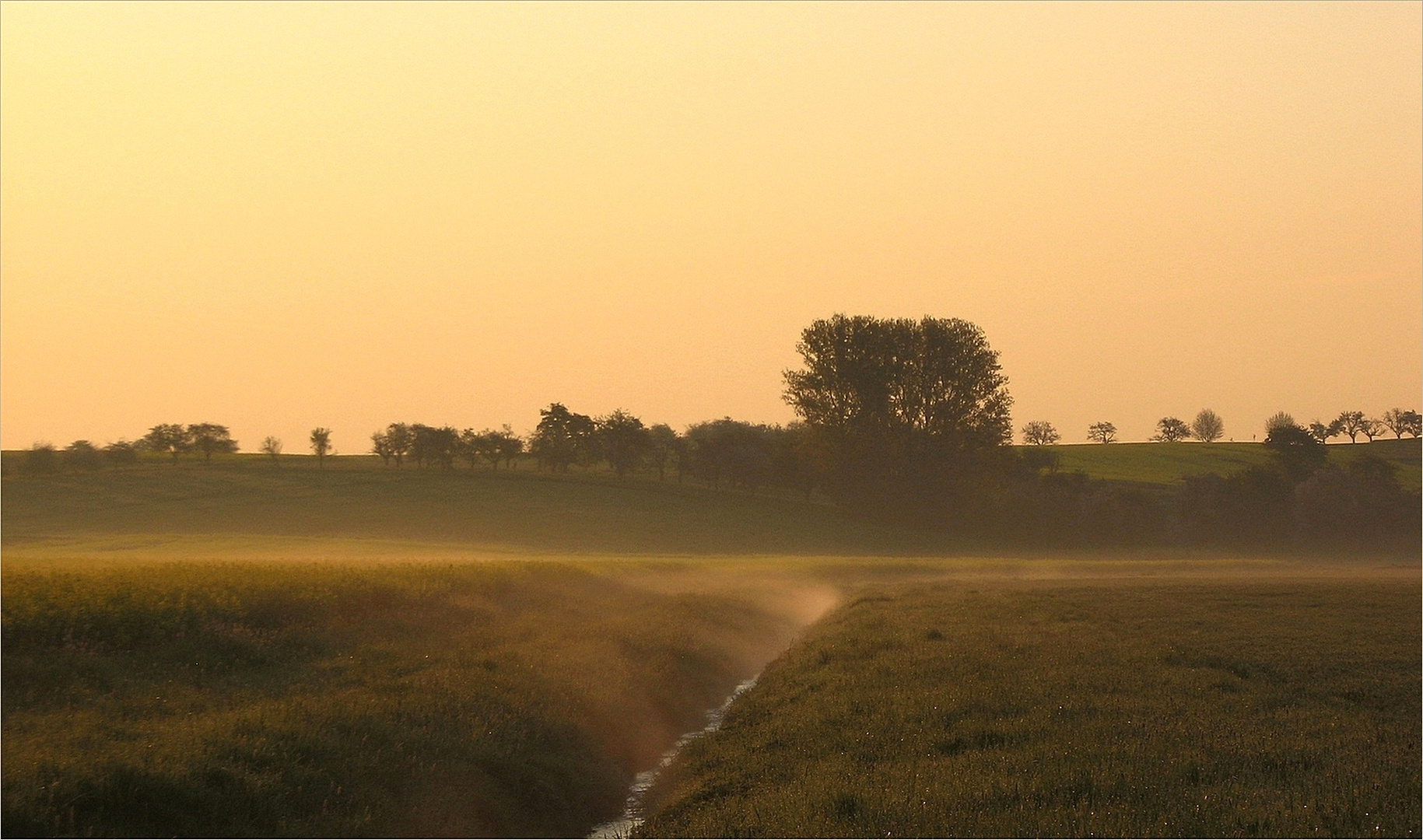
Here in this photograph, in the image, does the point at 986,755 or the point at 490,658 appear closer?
the point at 986,755

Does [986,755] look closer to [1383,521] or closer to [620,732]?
[620,732]

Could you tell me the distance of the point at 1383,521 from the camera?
4464 inches

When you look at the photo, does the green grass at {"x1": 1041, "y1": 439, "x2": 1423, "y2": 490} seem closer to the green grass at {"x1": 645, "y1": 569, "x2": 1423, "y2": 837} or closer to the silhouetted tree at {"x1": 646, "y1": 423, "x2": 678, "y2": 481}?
the silhouetted tree at {"x1": 646, "y1": 423, "x2": 678, "y2": 481}

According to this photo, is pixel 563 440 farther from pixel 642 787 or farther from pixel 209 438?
pixel 642 787

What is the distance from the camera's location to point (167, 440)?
403ft

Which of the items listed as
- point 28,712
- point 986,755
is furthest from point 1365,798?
point 28,712

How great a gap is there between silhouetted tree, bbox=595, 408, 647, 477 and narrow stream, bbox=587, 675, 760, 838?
9998cm

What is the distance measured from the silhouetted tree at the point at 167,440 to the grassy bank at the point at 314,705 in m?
102

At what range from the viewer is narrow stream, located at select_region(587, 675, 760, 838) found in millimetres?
16016

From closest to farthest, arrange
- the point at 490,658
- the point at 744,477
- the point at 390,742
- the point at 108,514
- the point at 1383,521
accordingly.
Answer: the point at 390,742 → the point at 490,658 → the point at 108,514 → the point at 1383,521 → the point at 744,477

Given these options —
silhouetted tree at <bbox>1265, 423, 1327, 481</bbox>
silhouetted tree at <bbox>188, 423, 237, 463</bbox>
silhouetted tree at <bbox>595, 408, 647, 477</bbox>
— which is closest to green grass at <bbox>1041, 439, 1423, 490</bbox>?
silhouetted tree at <bbox>1265, 423, 1327, 481</bbox>

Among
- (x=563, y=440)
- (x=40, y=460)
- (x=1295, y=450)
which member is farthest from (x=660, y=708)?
(x=1295, y=450)

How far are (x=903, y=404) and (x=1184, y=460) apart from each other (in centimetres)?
9922

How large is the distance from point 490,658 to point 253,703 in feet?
21.2
